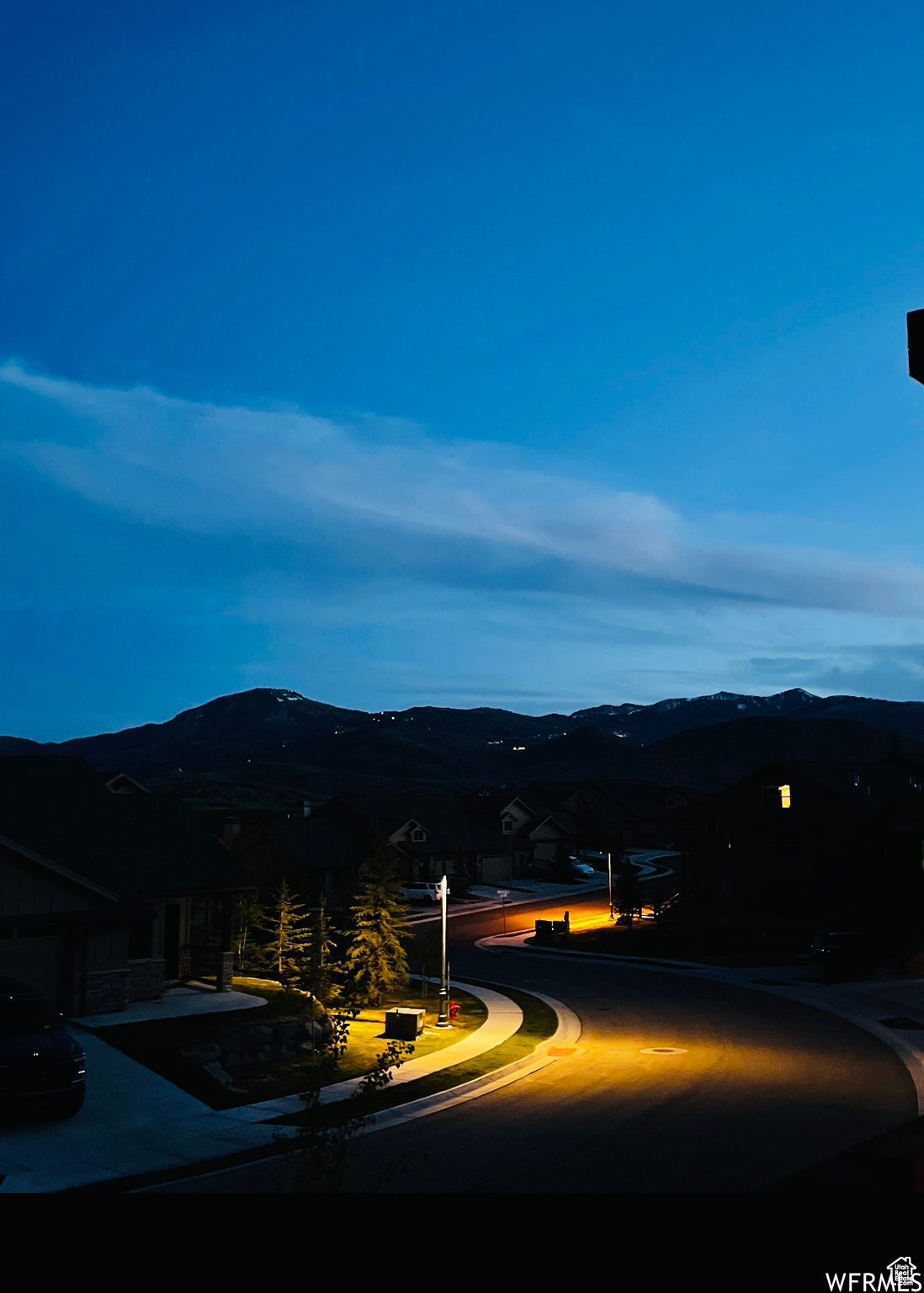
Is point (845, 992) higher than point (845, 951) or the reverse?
the reverse

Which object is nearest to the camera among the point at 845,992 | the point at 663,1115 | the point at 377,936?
the point at 663,1115

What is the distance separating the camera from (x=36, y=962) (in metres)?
27.2

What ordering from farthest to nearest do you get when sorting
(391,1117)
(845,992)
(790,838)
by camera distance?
(790,838) < (845,992) < (391,1117)

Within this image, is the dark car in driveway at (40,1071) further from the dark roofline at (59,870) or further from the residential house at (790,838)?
the residential house at (790,838)

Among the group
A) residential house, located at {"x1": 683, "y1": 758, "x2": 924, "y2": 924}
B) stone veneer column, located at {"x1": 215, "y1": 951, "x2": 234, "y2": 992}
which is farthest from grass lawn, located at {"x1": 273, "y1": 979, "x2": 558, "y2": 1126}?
residential house, located at {"x1": 683, "y1": 758, "x2": 924, "y2": 924}

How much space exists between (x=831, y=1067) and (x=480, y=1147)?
1133cm

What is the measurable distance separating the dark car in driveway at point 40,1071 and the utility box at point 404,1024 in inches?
427

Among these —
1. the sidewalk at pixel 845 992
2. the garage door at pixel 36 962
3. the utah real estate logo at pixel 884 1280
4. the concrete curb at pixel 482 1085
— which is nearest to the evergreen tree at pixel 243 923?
the garage door at pixel 36 962

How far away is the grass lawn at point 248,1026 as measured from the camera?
22.3 meters

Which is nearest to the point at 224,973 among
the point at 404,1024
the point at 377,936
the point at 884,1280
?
the point at 377,936

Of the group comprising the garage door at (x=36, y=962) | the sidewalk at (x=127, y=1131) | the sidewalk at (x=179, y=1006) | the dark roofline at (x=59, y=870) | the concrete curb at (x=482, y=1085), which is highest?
the dark roofline at (x=59, y=870)

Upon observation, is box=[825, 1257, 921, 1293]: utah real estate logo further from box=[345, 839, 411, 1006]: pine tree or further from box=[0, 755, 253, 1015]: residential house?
box=[345, 839, 411, 1006]: pine tree

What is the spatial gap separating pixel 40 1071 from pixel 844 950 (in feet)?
Answer: 113

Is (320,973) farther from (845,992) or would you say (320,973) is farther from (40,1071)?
(845,992)
